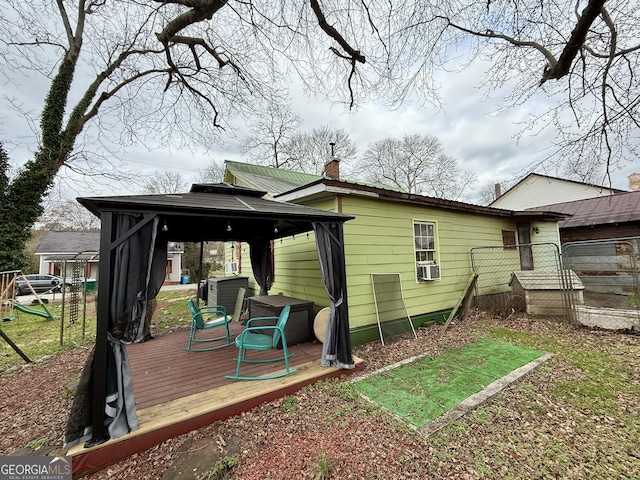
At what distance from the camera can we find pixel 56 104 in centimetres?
761

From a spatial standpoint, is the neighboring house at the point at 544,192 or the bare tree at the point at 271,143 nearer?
the neighboring house at the point at 544,192

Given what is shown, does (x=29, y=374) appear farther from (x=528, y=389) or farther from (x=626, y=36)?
(x=626, y=36)

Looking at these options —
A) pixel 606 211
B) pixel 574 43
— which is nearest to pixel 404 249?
pixel 574 43

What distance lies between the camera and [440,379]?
3.42 m

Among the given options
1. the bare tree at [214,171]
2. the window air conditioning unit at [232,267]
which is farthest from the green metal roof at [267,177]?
the bare tree at [214,171]

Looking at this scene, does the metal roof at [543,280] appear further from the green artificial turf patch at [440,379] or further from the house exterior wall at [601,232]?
the house exterior wall at [601,232]

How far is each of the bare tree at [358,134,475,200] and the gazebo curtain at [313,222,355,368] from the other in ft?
57.1

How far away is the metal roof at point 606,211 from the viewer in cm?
951

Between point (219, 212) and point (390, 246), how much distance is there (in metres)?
3.62

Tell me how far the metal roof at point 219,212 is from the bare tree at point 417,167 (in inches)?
630

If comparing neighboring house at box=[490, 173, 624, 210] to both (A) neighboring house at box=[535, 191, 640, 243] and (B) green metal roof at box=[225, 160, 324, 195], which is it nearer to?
(A) neighboring house at box=[535, 191, 640, 243]

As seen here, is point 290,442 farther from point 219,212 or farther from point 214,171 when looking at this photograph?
point 214,171

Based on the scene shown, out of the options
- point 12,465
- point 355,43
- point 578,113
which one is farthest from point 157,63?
point 578,113

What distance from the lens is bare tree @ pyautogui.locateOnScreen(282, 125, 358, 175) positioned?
17.9 metres
